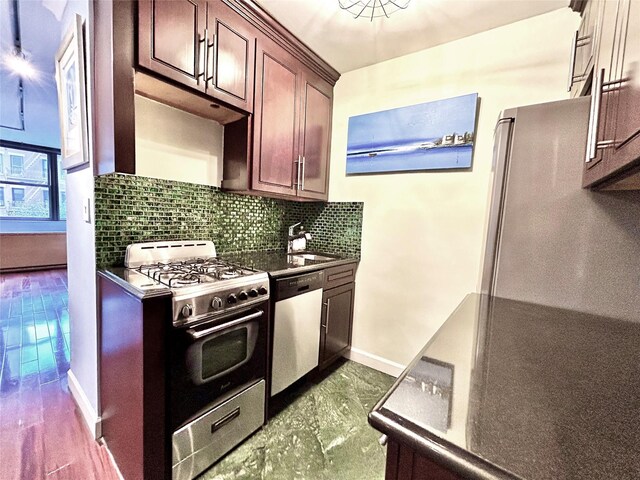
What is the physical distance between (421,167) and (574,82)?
885 millimetres

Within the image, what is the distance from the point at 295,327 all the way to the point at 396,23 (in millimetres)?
2041

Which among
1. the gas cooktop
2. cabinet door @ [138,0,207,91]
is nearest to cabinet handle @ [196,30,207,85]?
cabinet door @ [138,0,207,91]

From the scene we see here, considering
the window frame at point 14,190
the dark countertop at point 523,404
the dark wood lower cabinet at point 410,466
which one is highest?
the window frame at point 14,190

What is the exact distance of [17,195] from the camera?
202 inches

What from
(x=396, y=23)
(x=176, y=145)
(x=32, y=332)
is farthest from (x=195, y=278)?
(x=32, y=332)

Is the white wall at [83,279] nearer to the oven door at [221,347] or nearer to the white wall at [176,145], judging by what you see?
the white wall at [176,145]

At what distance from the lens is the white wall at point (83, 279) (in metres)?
1.43

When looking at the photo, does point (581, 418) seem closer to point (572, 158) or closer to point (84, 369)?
point (572, 158)

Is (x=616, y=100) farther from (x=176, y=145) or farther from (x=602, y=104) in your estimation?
(x=176, y=145)

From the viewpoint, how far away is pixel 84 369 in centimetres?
167

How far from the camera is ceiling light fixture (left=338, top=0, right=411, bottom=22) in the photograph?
5.18 ft

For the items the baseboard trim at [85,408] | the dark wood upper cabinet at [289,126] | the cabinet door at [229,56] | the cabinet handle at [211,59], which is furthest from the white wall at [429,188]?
the baseboard trim at [85,408]

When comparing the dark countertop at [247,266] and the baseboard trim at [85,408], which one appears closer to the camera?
the dark countertop at [247,266]

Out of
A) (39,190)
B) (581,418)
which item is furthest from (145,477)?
(39,190)
